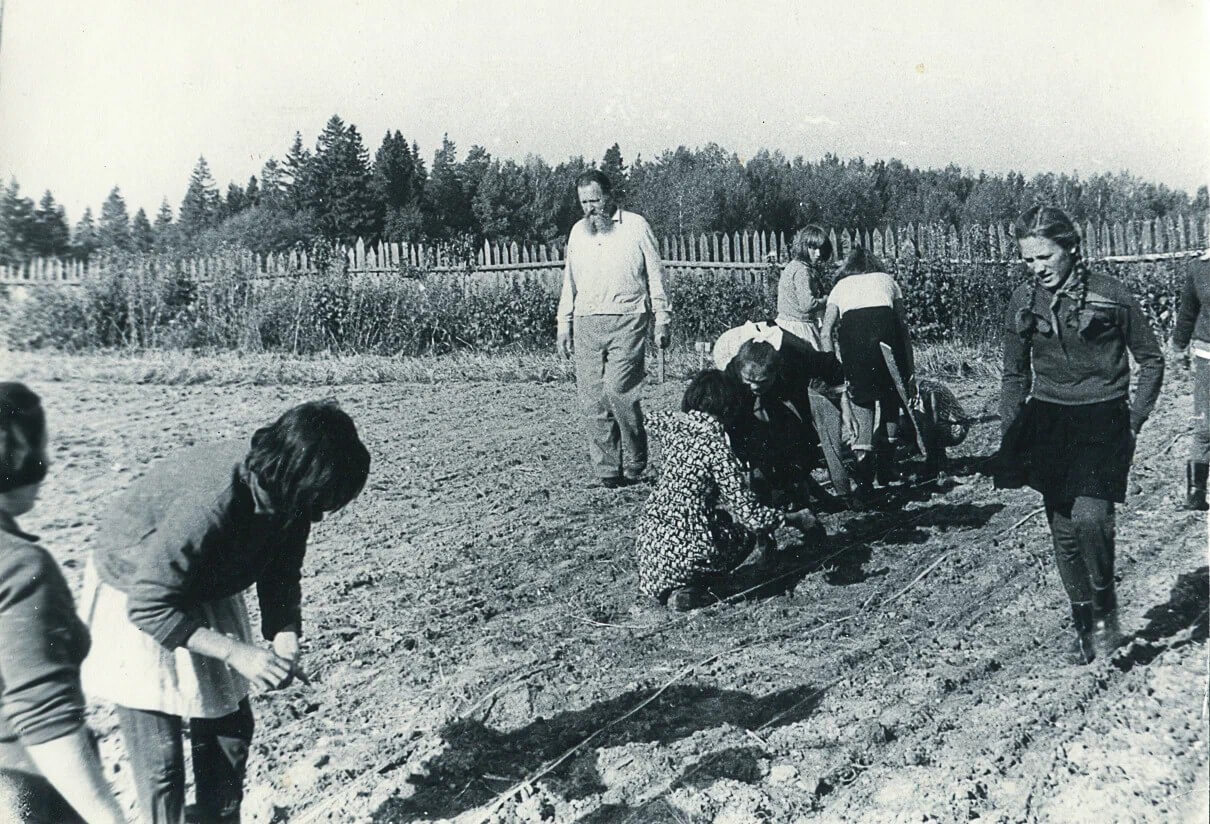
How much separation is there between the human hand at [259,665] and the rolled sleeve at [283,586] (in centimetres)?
33

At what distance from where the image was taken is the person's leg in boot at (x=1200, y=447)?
533 centimetres

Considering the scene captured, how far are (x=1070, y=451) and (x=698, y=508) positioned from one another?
1.42 metres

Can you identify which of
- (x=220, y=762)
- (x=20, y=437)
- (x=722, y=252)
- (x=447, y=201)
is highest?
(x=447, y=201)

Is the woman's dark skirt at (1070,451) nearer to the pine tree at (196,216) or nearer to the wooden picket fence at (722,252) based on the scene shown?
the wooden picket fence at (722,252)

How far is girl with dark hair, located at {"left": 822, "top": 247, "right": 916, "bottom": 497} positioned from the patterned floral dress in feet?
5.63

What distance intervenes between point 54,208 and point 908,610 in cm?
369

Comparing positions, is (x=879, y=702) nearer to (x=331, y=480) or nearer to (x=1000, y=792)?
(x=1000, y=792)

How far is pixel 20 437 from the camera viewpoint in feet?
7.81

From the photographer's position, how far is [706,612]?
4.43 metres

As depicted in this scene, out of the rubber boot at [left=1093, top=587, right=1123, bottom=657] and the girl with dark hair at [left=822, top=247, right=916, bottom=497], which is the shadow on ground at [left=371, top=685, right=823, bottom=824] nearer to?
the rubber boot at [left=1093, top=587, right=1123, bottom=657]

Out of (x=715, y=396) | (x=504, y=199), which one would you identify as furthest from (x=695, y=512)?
(x=504, y=199)

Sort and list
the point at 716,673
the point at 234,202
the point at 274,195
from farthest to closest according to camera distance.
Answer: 1. the point at 234,202
2. the point at 274,195
3. the point at 716,673

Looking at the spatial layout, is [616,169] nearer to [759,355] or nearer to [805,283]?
[805,283]

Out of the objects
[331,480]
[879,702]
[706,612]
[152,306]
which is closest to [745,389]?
[706,612]
